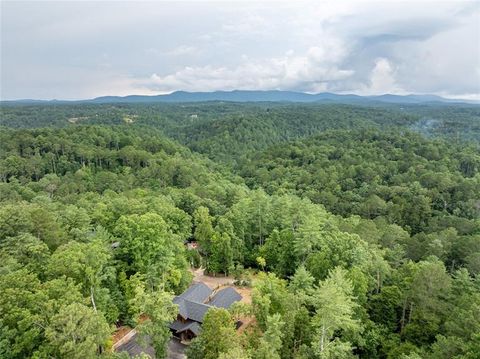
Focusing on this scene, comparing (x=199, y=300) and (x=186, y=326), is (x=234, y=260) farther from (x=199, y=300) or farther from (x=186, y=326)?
(x=186, y=326)

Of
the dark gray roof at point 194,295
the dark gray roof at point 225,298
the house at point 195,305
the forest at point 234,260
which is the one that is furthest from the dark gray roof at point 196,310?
the forest at point 234,260

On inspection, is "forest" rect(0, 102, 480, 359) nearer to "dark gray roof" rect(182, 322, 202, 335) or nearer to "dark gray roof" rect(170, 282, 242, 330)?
"dark gray roof" rect(170, 282, 242, 330)

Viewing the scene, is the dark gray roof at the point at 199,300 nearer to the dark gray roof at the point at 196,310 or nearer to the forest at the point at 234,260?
the dark gray roof at the point at 196,310

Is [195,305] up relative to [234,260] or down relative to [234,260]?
up

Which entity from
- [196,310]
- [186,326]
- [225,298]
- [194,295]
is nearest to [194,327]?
[186,326]

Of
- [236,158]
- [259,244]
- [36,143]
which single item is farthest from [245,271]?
[236,158]

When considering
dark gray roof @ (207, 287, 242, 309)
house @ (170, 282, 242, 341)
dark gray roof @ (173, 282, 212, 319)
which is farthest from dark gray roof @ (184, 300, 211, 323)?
dark gray roof @ (207, 287, 242, 309)
